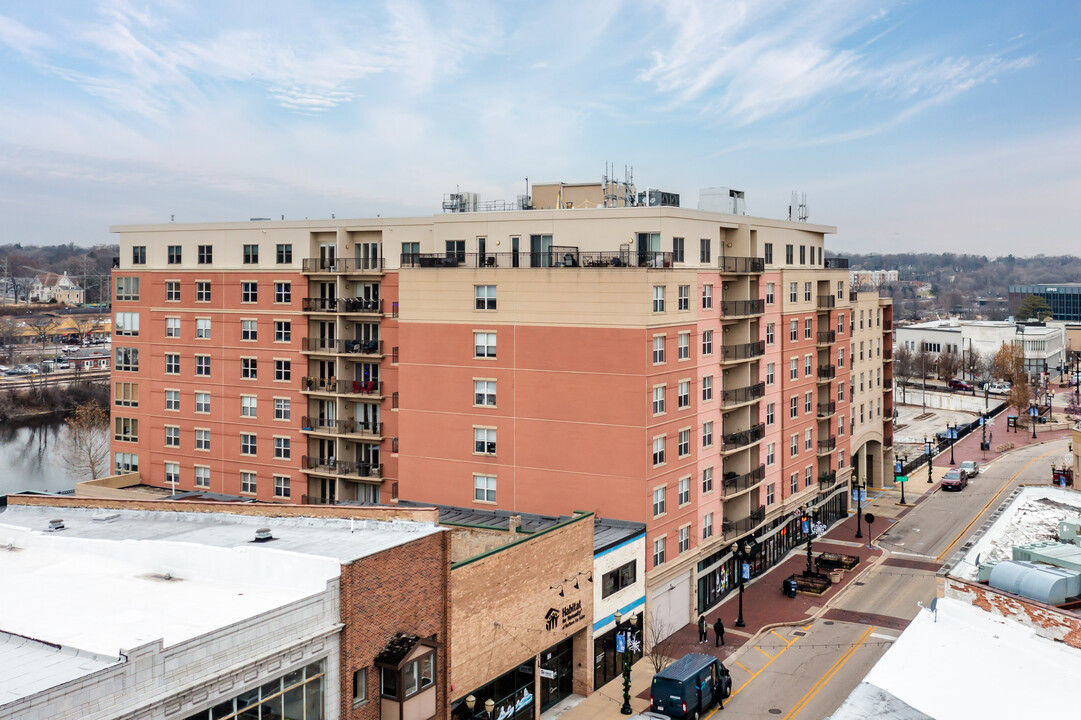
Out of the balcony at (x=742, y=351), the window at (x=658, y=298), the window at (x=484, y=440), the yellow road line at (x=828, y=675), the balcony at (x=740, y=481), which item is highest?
the window at (x=658, y=298)

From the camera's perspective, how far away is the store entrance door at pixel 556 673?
3575 centimetres

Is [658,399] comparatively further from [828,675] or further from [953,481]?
[953,481]

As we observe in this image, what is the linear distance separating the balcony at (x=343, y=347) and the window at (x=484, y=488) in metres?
11.6

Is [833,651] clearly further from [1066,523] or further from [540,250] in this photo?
[540,250]

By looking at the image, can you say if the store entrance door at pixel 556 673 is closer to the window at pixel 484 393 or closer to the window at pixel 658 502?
the window at pixel 658 502

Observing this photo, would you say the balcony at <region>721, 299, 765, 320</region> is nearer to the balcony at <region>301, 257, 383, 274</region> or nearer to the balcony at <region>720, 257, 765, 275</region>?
the balcony at <region>720, 257, 765, 275</region>

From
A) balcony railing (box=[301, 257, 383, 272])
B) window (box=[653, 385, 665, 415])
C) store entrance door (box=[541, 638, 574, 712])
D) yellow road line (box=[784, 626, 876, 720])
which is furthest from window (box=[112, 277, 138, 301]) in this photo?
yellow road line (box=[784, 626, 876, 720])

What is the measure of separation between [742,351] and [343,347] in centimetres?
2340

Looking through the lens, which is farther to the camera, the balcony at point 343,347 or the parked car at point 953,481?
the parked car at point 953,481

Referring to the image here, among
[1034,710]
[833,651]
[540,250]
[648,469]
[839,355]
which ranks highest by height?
[540,250]

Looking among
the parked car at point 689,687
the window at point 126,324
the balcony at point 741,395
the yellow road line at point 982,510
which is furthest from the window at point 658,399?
the window at point 126,324

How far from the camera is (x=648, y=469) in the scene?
4228 cm

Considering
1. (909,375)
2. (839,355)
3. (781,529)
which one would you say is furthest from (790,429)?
(909,375)

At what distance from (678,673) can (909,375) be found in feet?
463
